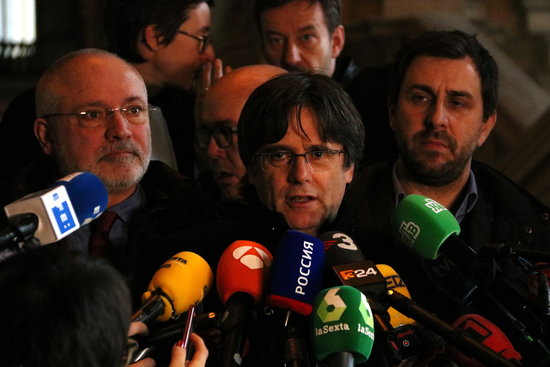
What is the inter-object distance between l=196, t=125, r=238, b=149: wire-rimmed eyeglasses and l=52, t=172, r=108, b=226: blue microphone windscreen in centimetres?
121

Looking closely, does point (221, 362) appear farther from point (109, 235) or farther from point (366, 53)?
point (366, 53)

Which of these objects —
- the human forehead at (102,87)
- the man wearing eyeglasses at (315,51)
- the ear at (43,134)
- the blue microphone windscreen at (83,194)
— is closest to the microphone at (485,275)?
the blue microphone windscreen at (83,194)

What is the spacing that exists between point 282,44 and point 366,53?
2271mm

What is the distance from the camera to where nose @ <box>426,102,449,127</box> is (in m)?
3.20

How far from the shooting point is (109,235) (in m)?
2.93

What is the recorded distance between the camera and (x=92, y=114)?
10.0 ft

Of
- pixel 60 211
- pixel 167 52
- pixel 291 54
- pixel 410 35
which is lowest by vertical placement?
pixel 410 35

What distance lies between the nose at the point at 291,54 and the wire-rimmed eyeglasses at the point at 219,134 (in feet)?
1.92

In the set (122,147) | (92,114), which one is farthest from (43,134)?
(122,147)

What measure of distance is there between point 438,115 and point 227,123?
736 millimetres

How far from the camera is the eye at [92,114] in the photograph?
9.99 feet

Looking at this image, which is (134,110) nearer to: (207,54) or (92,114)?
(92,114)

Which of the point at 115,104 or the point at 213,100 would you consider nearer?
the point at 115,104

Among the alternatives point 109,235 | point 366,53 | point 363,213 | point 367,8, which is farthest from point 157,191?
point 367,8
